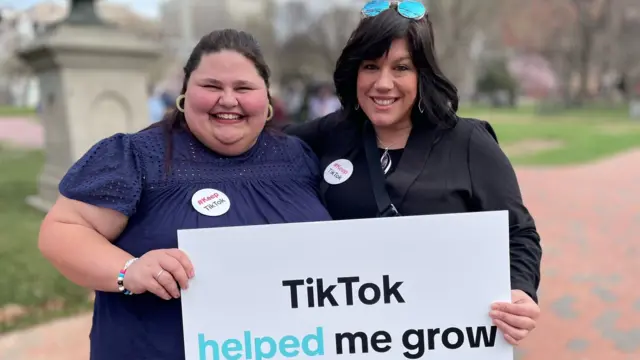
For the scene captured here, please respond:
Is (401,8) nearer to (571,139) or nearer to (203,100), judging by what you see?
(203,100)

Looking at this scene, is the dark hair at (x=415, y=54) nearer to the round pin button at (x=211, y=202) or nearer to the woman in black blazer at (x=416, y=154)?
the woman in black blazer at (x=416, y=154)

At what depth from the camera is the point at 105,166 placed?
5.85ft

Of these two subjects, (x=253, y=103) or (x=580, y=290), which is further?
(x=580, y=290)

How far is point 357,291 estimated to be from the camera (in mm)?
1831

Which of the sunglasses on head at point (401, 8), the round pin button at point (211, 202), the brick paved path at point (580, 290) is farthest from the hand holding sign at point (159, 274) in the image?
the brick paved path at point (580, 290)

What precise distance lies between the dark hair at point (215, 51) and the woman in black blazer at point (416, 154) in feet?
1.11

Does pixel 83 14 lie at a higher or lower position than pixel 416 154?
higher

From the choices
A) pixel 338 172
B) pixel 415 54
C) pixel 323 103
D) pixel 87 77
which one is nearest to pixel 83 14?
pixel 87 77

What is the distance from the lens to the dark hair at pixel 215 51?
6.21 feet

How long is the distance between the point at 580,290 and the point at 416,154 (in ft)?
13.6

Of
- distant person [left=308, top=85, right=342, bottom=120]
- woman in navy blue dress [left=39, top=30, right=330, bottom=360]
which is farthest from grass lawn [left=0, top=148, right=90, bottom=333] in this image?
distant person [left=308, top=85, right=342, bottom=120]

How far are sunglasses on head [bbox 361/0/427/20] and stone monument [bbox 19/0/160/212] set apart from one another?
18.3 ft

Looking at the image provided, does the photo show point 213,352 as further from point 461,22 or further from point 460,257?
point 461,22

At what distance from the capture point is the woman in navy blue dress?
5.54 ft
